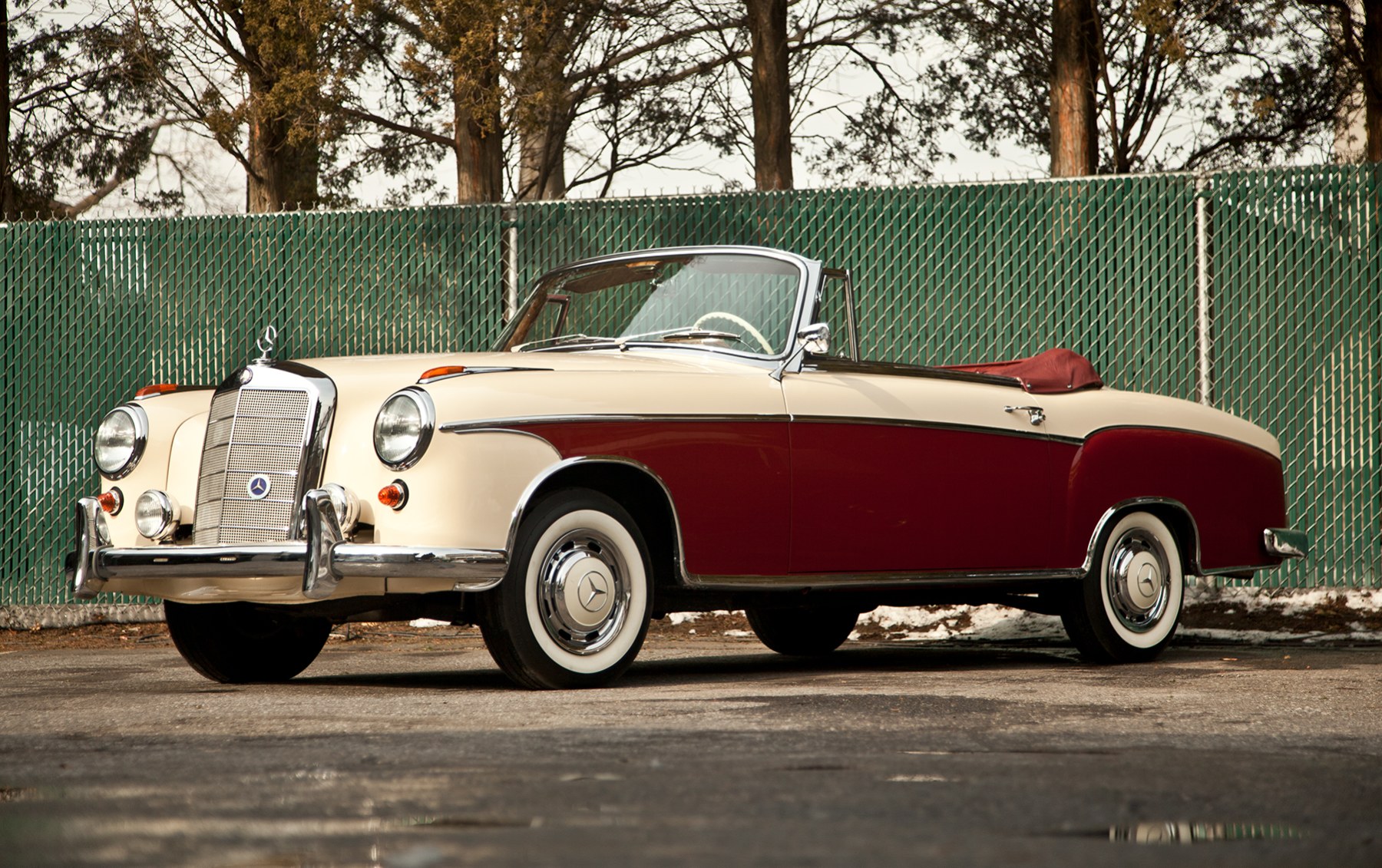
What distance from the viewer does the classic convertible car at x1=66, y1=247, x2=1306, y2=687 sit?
5465mm

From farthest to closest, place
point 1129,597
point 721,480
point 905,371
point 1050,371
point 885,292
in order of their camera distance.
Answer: point 885,292 → point 1050,371 → point 1129,597 → point 905,371 → point 721,480

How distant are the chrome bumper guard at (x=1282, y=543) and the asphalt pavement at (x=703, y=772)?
146 cm

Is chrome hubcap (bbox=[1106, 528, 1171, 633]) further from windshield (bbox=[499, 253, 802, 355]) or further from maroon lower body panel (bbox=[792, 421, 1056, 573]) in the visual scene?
windshield (bbox=[499, 253, 802, 355])

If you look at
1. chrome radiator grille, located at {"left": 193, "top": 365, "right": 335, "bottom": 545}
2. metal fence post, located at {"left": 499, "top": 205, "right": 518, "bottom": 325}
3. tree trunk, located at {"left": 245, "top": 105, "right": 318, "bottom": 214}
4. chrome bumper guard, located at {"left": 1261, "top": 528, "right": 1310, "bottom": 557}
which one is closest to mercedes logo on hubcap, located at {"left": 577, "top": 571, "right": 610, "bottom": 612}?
chrome radiator grille, located at {"left": 193, "top": 365, "right": 335, "bottom": 545}

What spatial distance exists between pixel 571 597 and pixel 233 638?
5.53 feet

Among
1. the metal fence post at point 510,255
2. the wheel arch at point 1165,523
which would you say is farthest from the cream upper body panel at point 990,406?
the metal fence post at point 510,255

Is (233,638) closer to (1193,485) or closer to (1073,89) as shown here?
(1193,485)

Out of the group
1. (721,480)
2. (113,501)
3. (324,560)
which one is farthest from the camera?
(113,501)

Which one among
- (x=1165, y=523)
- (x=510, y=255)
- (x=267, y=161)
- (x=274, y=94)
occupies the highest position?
(x=274, y=94)

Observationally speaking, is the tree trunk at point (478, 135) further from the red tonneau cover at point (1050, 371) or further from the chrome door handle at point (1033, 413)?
the chrome door handle at point (1033, 413)

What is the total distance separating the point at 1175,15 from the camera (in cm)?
1534

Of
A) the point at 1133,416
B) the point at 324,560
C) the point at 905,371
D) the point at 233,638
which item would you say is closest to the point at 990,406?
the point at 905,371

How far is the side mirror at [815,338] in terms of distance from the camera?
6.38 meters

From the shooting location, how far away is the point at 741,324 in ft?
21.5
